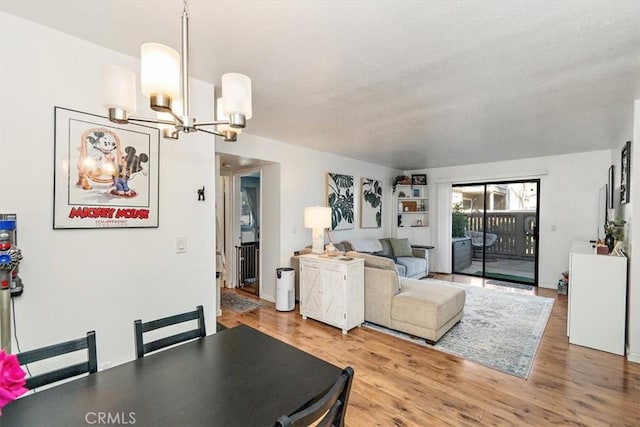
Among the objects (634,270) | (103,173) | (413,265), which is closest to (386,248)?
(413,265)

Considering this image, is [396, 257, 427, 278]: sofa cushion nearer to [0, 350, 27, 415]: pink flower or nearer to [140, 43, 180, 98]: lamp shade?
[140, 43, 180, 98]: lamp shade

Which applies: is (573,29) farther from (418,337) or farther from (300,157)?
(300,157)

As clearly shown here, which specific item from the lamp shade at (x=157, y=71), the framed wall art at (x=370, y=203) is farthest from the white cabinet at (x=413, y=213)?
the lamp shade at (x=157, y=71)

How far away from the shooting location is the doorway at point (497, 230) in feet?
19.1

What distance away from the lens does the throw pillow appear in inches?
244

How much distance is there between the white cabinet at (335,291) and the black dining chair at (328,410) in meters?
2.31

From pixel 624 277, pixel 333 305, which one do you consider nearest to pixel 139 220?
pixel 333 305

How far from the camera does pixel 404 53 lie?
2020mm

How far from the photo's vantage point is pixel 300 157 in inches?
191

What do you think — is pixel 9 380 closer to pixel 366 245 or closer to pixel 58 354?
pixel 58 354

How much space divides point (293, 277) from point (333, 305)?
3.17 feet

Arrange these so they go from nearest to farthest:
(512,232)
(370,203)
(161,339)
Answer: (161,339) < (512,232) < (370,203)

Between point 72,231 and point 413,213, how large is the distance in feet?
21.2

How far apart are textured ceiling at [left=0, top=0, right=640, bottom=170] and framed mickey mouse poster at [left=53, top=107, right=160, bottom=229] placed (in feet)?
1.89
